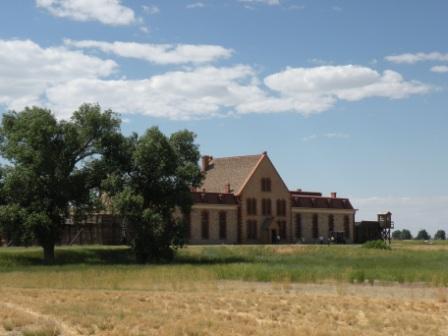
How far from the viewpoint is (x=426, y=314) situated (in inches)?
985

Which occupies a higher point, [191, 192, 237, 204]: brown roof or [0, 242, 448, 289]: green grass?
[191, 192, 237, 204]: brown roof

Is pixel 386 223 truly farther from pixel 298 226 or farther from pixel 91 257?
pixel 91 257

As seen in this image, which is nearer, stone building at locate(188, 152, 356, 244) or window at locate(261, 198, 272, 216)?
stone building at locate(188, 152, 356, 244)

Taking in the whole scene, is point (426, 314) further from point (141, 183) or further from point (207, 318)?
point (141, 183)

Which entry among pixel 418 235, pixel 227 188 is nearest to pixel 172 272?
pixel 227 188

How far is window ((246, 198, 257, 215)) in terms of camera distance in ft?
290

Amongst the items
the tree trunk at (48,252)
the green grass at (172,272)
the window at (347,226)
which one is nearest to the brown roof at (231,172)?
the window at (347,226)

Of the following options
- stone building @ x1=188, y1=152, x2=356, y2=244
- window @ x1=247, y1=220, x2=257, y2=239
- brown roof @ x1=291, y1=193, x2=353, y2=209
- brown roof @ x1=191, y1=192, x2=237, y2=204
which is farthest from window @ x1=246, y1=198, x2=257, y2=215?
brown roof @ x1=291, y1=193, x2=353, y2=209

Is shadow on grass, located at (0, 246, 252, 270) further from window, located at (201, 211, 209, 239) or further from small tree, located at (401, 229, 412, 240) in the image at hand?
small tree, located at (401, 229, 412, 240)

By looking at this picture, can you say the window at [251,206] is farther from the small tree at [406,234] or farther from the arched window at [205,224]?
the small tree at [406,234]

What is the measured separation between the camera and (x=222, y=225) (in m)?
85.3

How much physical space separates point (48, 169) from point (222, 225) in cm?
3181

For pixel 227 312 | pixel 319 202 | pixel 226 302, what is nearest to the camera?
pixel 227 312

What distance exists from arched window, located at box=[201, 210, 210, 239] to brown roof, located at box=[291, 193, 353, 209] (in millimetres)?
15258
